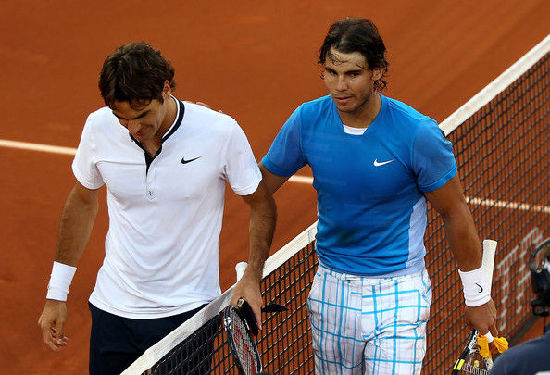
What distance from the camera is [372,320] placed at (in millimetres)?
4348

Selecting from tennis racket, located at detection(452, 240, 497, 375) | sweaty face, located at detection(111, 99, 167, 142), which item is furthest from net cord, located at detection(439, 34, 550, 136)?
sweaty face, located at detection(111, 99, 167, 142)

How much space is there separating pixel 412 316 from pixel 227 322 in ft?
2.71

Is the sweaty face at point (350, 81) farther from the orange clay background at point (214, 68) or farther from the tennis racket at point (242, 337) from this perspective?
the orange clay background at point (214, 68)

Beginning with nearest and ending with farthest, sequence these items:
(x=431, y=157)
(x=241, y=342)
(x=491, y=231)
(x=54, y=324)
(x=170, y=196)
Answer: (x=241, y=342) → (x=431, y=157) → (x=170, y=196) → (x=54, y=324) → (x=491, y=231)

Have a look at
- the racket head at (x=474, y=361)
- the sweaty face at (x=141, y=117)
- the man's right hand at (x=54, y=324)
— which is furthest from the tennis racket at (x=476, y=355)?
the man's right hand at (x=54, y=324)

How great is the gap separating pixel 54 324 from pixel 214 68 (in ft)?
20.2

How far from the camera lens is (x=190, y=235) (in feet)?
14.3

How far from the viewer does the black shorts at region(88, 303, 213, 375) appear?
14.5 ft

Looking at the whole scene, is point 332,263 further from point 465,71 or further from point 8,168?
point 465,71

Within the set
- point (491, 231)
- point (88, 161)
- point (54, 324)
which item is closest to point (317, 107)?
point (88, 161)

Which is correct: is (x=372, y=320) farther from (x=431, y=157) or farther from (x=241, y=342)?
(x=431, y=157)

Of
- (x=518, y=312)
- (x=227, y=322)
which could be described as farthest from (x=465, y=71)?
(x=227, y=322)

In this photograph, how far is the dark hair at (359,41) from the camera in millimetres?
4223

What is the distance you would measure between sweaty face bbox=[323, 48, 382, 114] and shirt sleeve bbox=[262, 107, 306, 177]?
0.86 feet
